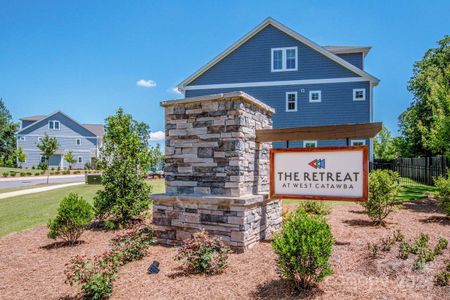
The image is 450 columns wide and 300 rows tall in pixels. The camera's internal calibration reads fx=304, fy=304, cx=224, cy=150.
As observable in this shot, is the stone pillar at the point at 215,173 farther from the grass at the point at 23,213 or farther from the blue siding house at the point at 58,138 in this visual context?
the blue siding house at the point at 58,138

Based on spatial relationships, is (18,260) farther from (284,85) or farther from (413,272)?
(284,85)

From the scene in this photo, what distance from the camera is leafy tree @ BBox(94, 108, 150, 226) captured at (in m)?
7.54

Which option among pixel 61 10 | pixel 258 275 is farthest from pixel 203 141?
pixel 61 10

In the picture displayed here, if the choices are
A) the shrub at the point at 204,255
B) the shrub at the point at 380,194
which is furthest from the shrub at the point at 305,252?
the shrub at the point at 380,194

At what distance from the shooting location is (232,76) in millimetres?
18828

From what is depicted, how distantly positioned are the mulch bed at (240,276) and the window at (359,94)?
1255 cm

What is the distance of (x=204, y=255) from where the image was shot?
469 centimetres

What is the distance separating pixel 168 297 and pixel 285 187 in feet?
9.95

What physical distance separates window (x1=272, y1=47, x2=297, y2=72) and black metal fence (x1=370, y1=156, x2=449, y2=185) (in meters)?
7.43

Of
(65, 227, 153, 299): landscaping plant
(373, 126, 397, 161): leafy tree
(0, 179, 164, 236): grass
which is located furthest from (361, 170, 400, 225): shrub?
(373, 126, 397, 161): leafy tree

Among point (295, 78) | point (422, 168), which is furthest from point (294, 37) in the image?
point (422, 168)

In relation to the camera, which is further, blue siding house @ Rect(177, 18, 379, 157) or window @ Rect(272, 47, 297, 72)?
window @ Rect(272, 47, 297, 72)

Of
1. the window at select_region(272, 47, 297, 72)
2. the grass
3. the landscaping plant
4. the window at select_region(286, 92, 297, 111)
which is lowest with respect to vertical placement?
the grass

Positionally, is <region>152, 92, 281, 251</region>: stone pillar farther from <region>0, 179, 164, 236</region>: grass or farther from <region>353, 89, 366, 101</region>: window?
<region>353, 89, 366, 101</region>: window
